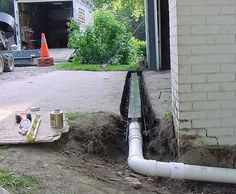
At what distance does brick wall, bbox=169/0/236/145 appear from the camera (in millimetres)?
4059

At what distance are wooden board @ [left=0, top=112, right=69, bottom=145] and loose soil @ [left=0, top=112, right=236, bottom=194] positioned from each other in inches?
2.6

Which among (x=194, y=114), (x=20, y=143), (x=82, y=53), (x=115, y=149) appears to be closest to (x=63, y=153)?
(x=20, y=143)

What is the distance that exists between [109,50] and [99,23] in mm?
1232

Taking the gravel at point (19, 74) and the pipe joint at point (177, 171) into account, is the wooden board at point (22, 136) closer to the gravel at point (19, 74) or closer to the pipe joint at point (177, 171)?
the pipe joint at point (177, 171)

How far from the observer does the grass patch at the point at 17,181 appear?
131 inches

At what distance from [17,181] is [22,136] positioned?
126cm

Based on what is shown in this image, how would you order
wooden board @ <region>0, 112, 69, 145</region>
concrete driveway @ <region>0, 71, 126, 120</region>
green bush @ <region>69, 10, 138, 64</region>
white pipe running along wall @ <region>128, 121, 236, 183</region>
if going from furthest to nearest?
green bush @ <region>69, 10, 138, 64</region>
concrete driveway @ <region>0, 71, 126, 120</region>
wooden board @ <region>0, 112, 69, 145</region>
white pipe running along wall @ <region>128, 121, 236, 183</region>

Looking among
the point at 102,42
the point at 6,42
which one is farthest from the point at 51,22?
the point at 102,42

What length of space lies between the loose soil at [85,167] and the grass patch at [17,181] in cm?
4

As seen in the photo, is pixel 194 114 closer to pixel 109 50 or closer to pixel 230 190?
pixel 230 190

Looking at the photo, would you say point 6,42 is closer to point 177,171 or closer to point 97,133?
point 97,133

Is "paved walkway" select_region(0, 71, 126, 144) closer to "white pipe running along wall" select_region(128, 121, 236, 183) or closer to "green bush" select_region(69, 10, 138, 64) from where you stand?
"white pipe running along wall" select_region(128, 121, 236, 183)

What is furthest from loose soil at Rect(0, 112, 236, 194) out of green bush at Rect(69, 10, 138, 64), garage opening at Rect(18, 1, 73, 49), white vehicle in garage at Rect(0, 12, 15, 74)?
garage opening at Rect(18, 1, 73, 49)

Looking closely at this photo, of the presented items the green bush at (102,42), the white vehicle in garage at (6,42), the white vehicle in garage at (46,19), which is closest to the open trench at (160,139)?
the white vehicle in garage at (6,42)
